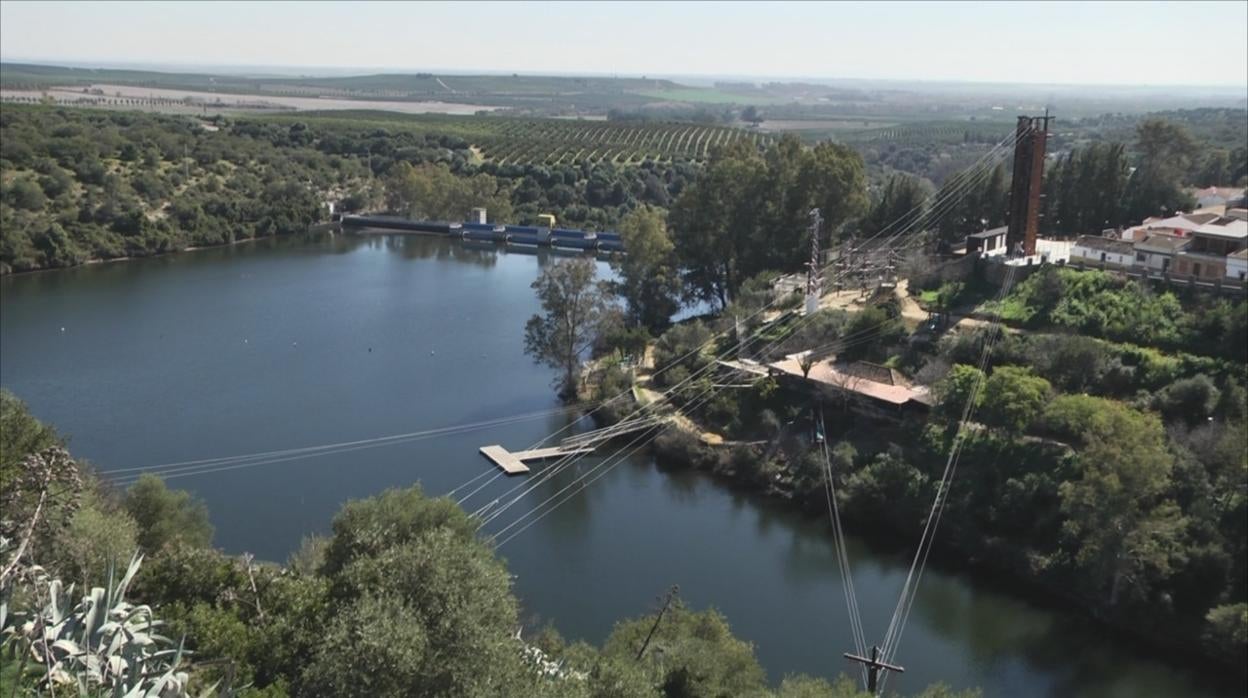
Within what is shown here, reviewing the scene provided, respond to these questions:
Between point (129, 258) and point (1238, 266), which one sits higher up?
point (1238, 266)

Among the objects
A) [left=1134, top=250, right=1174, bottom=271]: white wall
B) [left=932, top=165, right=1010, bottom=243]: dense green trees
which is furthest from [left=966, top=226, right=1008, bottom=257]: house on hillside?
[left=1134, top=250, right=1174, bottom=271]: white wall

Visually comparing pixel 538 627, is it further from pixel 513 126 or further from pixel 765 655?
pixel 513 126

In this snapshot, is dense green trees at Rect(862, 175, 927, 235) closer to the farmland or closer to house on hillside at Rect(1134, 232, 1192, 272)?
house on hillside at Rect(1134, 232, 1192, 272)

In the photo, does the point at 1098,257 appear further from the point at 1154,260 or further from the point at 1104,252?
the point at 1154,260

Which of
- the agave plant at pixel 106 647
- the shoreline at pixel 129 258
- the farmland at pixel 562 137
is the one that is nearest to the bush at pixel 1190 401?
the agave plant at pixel 106 647

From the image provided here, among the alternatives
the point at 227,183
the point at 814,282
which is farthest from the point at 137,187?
the point at 814,282

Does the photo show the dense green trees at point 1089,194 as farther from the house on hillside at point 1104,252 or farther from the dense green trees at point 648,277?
the dense green trees at point 648,277
